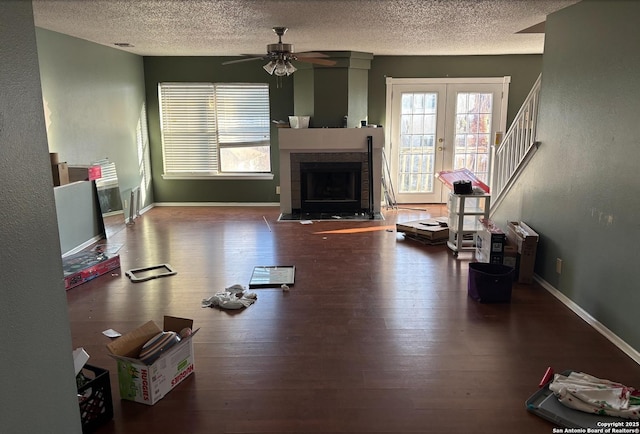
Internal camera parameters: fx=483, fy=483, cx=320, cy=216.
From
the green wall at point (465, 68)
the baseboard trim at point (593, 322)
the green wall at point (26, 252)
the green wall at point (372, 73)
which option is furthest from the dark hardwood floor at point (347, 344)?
the green wall at point (465, 68)

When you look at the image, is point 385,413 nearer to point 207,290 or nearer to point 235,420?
point 235,420

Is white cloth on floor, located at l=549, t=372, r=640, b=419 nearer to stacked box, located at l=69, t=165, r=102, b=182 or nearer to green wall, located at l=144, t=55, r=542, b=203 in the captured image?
stacked box, located at l=69, t=165, r=102, b=182

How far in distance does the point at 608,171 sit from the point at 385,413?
2.22 metres

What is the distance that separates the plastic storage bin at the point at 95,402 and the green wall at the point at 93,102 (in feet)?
11.4

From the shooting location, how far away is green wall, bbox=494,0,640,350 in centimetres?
302

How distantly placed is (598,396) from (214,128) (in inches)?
261

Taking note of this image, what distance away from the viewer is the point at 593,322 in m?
3.38

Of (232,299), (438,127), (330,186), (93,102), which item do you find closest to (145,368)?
(232,299)

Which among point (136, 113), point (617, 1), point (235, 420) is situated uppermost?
point (617, 1)

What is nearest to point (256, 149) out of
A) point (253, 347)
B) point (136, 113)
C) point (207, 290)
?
point (136, 113)

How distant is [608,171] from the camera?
10.6 feet

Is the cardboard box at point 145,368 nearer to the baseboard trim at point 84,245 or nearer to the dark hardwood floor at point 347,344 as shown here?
the dark hardwood floor at point 347,344

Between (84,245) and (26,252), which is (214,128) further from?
(26,252)

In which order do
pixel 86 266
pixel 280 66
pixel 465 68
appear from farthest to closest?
pixel 465 68 → pixel 280 66 → pixel 86 266
